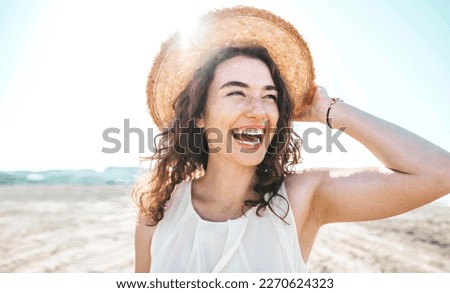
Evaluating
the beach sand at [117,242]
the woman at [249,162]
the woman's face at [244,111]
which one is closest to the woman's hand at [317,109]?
the woman at [249,162]

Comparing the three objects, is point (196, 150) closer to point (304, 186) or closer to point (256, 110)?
point (256, 110)

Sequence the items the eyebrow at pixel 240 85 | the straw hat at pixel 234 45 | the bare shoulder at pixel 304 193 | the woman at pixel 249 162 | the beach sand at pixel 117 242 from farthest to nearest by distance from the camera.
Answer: the beach sand at pixel 117 242 → the straw hat at pixel 234 45 → the eyebrow at pixel 240 85 → the bare shoulder at pixel 304 193 → the woman at pixel 249 162

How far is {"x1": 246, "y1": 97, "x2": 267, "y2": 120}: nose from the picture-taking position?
2789 mm

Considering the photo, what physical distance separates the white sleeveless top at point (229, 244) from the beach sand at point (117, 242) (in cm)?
337

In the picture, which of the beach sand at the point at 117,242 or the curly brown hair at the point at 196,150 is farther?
the beach sand at the point at 117,242

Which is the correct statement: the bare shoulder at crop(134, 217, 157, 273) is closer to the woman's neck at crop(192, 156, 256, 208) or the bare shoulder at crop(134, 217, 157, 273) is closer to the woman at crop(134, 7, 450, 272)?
the woman at crop(134, 7, 450, 272)

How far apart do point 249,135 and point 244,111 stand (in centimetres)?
14

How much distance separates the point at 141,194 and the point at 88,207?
15.3m

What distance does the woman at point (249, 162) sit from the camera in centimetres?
259

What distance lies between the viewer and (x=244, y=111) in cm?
282

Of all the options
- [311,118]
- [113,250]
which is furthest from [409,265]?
[311,118]

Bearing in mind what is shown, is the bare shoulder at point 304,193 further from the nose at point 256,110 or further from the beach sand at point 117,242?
the beach sand at point 117,242

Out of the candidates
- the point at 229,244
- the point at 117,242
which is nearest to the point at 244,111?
the point at 229,244
